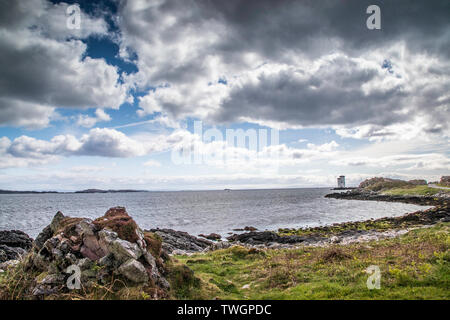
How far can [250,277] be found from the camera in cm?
1400

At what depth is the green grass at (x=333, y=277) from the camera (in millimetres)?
9617

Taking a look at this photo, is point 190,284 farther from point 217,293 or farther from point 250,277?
point 250,277

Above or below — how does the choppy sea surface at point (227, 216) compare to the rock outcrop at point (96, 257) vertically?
below

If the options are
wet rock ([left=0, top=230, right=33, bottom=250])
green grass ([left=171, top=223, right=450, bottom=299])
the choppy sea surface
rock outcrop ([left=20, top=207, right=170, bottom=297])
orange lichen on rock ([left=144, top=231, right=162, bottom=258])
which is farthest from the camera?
the choppy sea surface

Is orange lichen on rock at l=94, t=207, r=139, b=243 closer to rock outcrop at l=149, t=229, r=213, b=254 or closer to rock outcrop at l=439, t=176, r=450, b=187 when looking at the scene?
rock outcrop at l=149, t=229, r=213, b=254

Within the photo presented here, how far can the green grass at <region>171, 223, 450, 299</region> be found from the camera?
962 centimetres

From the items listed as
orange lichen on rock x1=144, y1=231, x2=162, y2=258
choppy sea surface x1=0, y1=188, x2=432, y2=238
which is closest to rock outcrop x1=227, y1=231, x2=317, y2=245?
choppy sea surface x1=0, y1=188, x2=432, y2=238

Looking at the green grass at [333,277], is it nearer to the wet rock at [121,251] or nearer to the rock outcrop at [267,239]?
the wet rock at [121,251]

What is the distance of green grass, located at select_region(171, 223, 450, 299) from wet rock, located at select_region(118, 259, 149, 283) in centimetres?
221

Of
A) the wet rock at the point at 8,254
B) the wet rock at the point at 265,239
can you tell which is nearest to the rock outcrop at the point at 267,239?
the wet rock at the point at 265,239
